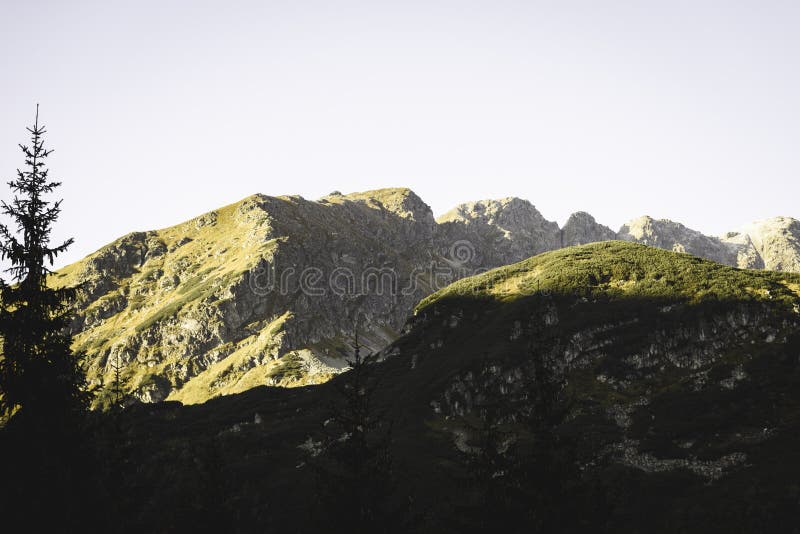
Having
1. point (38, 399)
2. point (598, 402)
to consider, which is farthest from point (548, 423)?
point (598, 402)

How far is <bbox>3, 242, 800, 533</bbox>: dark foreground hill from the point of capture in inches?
892


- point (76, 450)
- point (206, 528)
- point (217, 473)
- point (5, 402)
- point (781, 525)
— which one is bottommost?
point (781, 525)

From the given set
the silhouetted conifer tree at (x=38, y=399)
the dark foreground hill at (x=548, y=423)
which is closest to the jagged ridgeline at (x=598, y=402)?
the dark foreground hill at (x=548, y=423)

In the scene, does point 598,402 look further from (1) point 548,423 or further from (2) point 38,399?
(2) point 38,399

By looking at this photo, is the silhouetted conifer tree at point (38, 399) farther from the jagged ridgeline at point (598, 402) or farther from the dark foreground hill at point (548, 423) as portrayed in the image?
the jagged ridgeline at point (598, 402)

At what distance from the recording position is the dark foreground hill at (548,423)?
74.3 feet

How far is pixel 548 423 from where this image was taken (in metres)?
22.0

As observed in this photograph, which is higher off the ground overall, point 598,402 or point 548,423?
point 548,423

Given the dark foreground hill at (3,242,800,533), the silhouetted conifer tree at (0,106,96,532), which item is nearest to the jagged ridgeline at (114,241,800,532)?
the dark foreground hill at (3,242,800,533)

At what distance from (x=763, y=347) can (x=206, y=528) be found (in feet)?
291

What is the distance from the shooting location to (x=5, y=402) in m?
22.1

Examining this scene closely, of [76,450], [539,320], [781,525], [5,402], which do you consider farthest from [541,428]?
[781,525]

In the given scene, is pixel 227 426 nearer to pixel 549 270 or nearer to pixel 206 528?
pixel 549 270

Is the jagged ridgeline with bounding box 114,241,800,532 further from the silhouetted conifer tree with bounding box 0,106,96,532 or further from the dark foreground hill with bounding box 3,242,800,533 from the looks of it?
the silhouetted conifer tree with bounding box 0,106,96,532
